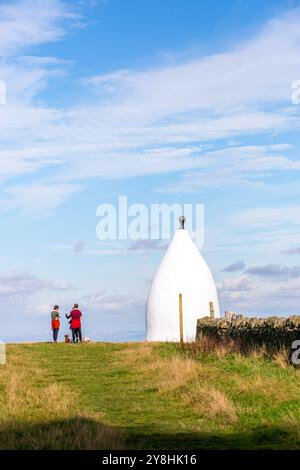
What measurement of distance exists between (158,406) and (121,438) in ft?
10.4

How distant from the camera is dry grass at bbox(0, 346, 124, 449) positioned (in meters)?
8.91

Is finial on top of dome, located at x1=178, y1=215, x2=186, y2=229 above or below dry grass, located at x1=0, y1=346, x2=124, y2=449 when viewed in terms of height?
above

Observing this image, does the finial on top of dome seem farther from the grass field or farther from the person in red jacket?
the grass field

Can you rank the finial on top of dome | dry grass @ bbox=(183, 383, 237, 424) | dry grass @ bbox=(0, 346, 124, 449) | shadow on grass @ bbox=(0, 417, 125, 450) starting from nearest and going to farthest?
shadow on grass @ bbox=(0, 417, 125, 450) → dry grass @ bbox=(0, 346, 124, 449) → dry grass @ bbox=(183, 383, 237, 424) → the finial on top of dome

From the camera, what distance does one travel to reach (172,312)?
34062mm

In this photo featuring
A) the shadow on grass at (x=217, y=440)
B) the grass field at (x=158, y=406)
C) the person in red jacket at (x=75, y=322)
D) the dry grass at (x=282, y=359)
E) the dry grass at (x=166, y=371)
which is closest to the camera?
the shadow on grass at (x=217, y=440)

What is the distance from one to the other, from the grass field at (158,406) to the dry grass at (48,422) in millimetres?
15

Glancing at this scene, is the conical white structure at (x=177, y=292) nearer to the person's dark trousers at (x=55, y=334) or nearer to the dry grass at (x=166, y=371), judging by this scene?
the person's dark trousers at (x=55, y=334)

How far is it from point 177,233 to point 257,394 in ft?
77.8

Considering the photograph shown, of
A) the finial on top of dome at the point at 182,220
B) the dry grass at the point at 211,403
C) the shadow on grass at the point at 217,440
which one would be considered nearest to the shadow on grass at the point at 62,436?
the shadow on grass at the point at 217,440

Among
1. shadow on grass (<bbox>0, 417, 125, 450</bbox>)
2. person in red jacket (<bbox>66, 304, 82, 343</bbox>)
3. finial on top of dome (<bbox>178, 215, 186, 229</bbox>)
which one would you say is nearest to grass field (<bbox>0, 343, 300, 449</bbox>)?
shadow on grass (<bbox>0, 417, 125, 450</bbox>)

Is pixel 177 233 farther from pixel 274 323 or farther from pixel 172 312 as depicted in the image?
pixel 274 323

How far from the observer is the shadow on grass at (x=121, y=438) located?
29.1 feet
